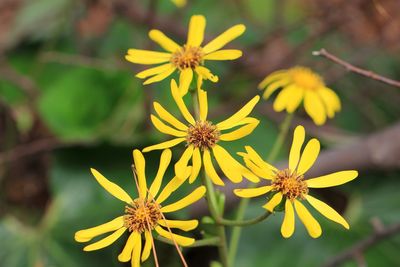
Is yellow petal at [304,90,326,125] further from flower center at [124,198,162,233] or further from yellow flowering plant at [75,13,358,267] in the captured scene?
flower center at [124,198,162,233]

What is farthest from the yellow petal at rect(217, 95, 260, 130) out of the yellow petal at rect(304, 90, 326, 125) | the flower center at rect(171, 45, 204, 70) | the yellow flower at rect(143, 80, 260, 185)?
the yellow petal at rect(304, 90, 326, 125)

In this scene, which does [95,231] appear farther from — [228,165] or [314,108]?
[314,108]

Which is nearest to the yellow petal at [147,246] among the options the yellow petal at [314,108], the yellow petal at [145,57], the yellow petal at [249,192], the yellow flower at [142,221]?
the yellow flower at [142,221]

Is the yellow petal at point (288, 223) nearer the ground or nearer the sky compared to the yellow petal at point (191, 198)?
nearer the ground

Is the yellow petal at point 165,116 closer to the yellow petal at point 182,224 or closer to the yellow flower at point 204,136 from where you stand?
the yellow flower at point 204,136

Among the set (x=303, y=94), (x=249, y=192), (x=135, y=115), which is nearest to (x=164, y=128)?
(x=249, y=192)

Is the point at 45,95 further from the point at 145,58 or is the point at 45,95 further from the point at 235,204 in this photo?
the point at 145,58

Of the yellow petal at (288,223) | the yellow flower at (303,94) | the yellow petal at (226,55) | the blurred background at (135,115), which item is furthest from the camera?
the blurred background at (135,115)
